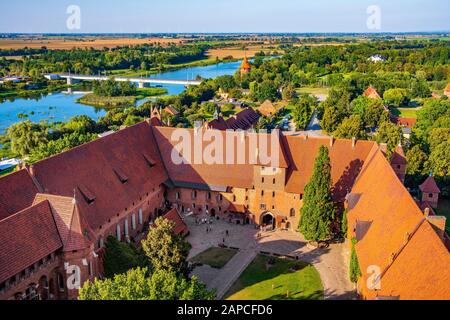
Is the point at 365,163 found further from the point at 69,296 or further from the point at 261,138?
the point at 69,296

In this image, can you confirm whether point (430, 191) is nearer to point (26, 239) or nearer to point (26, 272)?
point (26, 239)

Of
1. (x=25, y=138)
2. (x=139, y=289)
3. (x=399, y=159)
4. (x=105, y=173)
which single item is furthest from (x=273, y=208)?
(x=25, y=138)

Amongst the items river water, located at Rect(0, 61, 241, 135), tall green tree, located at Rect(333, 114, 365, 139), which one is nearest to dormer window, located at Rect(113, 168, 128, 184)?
tall green tree, located at Rect(333, 114, 365, 139)

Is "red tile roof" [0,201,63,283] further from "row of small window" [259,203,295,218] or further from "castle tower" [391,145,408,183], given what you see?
"castle tower" [391,145,408,183]

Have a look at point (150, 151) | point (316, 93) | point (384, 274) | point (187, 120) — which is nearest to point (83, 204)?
point (150, 151)

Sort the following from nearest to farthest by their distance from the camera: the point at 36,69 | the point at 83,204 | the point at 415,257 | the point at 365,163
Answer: the point at 415,257 < the point at 83,204 < the point at 365,163 < the point at 36,69

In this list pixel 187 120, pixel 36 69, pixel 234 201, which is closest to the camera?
pixel 234 201
